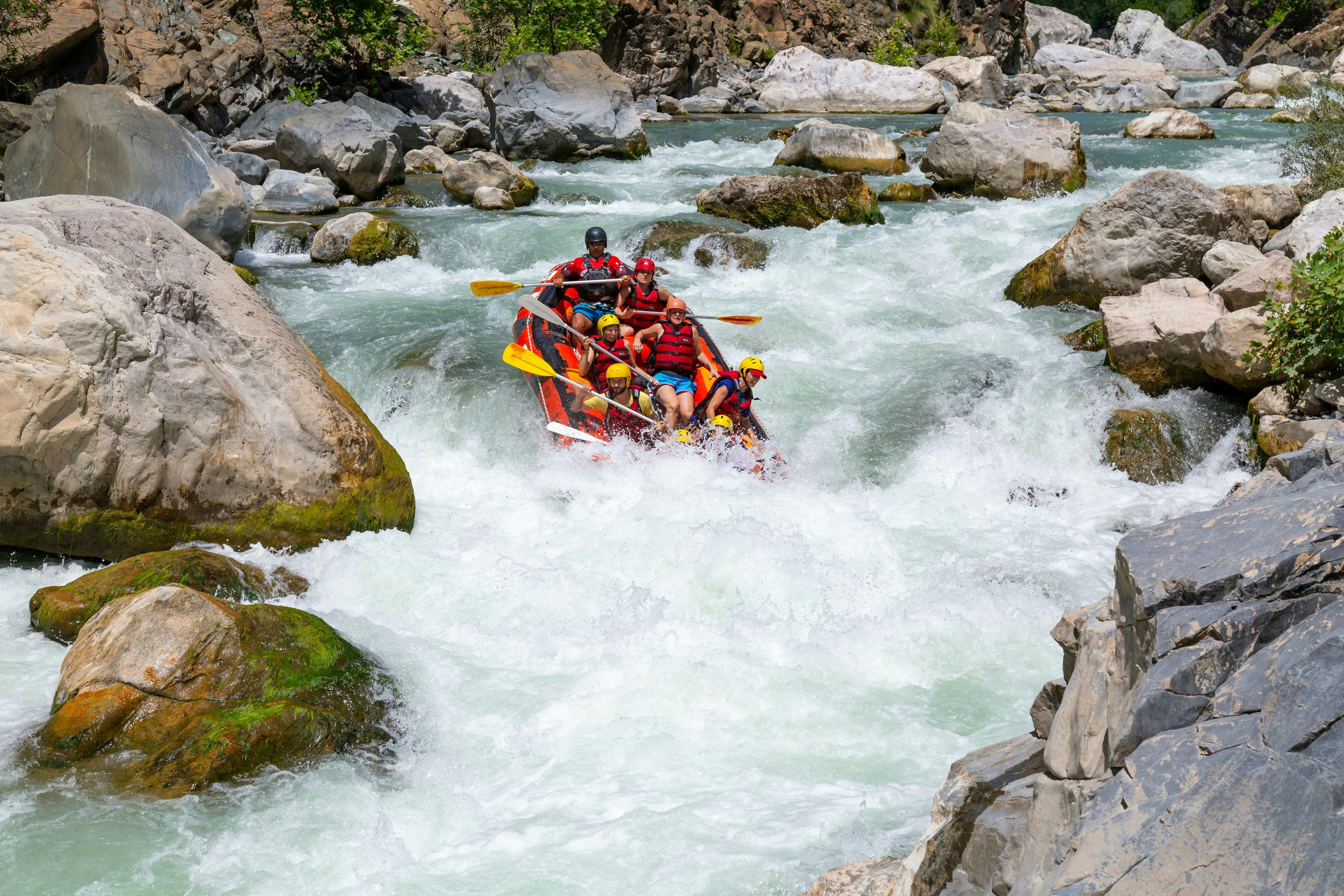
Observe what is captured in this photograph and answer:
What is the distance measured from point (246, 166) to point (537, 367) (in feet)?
28.1

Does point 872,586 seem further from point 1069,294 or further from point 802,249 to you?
point 802,249

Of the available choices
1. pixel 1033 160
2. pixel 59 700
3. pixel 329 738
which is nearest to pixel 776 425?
pixel 329 738

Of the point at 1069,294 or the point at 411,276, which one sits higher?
the point at 1069,294

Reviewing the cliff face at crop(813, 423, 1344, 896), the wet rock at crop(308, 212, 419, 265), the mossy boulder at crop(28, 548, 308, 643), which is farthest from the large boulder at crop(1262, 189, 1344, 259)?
the wet rock at crop(308, 212, 419, 265)

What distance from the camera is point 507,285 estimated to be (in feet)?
27.9

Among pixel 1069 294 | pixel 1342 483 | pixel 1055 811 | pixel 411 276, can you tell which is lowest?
pixel 411 276

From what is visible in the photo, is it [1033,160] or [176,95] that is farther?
[176,95]

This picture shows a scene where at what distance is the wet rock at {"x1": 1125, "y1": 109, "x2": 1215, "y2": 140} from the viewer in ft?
51.3

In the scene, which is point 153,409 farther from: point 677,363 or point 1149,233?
point 1149,233

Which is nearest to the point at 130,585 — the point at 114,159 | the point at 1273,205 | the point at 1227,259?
the point at 114,159

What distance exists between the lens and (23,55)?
13.2m

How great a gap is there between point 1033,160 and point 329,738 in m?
11.2

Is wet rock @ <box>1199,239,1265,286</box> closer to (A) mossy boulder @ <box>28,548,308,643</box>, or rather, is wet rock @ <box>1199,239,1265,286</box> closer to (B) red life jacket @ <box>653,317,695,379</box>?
(B) red life jacket @ <box>653,317,695,379</box>

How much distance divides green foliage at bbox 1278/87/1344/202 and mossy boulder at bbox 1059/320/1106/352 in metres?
2.53
